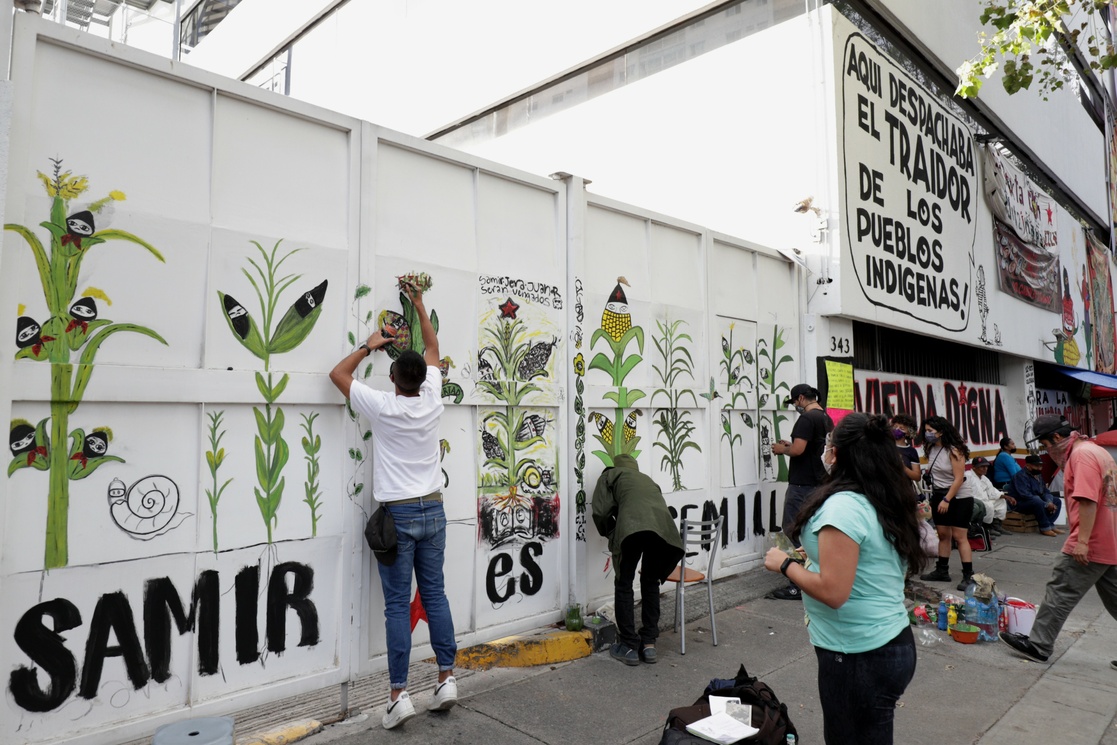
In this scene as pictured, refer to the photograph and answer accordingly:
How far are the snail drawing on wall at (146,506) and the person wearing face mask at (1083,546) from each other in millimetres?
5779

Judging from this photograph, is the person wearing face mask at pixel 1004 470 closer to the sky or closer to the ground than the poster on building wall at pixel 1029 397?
closer to the ground

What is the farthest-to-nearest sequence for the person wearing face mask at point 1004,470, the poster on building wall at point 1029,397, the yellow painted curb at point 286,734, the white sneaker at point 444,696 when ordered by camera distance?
the poster on building wall at point 1029,397, the person wearing face mask at point 1004,470, the white sneaker at point 444,696, the yellow painted curb at point 286,734

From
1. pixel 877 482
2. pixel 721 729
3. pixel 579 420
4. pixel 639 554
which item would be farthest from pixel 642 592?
pixel 877 482

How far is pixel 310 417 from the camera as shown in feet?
13.0

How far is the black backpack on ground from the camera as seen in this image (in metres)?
3.17

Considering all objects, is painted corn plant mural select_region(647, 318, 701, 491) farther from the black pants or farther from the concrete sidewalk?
the black pants

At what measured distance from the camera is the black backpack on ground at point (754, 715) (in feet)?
10.4

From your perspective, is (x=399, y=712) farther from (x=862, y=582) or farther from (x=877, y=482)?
(x=877, y=482)

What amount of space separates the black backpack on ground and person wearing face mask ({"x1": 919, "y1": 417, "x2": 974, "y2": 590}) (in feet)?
15.3

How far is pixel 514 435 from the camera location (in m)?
5.09

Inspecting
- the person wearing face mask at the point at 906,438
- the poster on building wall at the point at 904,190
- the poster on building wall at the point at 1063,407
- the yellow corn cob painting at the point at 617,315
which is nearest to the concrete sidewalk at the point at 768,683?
the person wearing face mask at the point at 906,438

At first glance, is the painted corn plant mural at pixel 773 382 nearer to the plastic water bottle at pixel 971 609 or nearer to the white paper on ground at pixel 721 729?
the plastic water bottle at pixel 971 609

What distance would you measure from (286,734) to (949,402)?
1179 centimetres

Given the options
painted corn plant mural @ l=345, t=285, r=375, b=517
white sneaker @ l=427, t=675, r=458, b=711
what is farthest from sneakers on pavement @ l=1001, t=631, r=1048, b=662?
painted corn plant mural @ l=345, t=285, r=375, b=517
